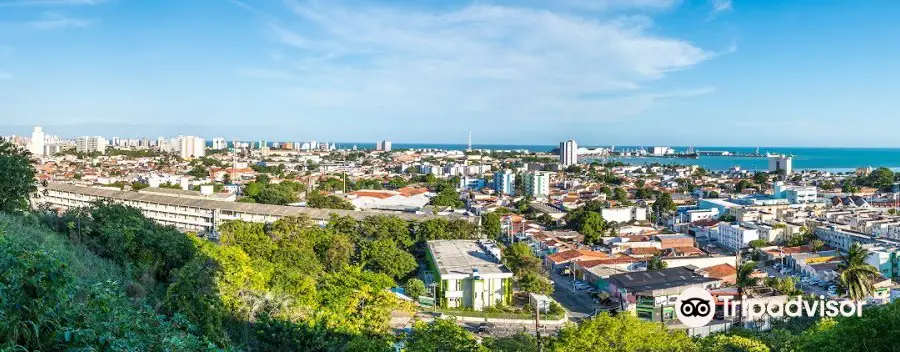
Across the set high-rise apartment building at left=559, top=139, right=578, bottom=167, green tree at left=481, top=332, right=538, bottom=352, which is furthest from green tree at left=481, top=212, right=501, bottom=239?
high-rise apartment building at left=559, top=139, right=578, bottom=167

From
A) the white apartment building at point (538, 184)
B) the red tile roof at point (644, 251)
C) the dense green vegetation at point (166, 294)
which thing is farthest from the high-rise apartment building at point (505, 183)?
the dense green vegetation at point (166, 294)

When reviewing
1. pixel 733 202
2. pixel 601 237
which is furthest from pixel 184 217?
pixel 733 202

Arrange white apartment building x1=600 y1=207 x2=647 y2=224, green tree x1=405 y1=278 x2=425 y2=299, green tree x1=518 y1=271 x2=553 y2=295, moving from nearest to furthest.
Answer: green tree x1=405 y1=278 x2=425 y2=299 → green tree x1=518 y1=271 x2=553 y2=295 → white apartment building x1=600 y1=207 x2=647 y2=224

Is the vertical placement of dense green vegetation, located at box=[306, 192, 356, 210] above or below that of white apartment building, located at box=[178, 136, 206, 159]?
below

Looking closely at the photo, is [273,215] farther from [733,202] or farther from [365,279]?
[733,202]

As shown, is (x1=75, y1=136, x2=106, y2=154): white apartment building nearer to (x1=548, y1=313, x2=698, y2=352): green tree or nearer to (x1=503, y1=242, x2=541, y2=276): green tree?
(x1=503, y1=242, x2=541, y2=276): green tree

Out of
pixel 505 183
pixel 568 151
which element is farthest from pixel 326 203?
pixel 568 151

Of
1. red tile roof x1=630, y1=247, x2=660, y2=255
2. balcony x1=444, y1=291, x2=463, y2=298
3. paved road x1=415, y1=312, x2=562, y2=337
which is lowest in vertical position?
paved road x1=415, y1=312, x2=562, y2=337
